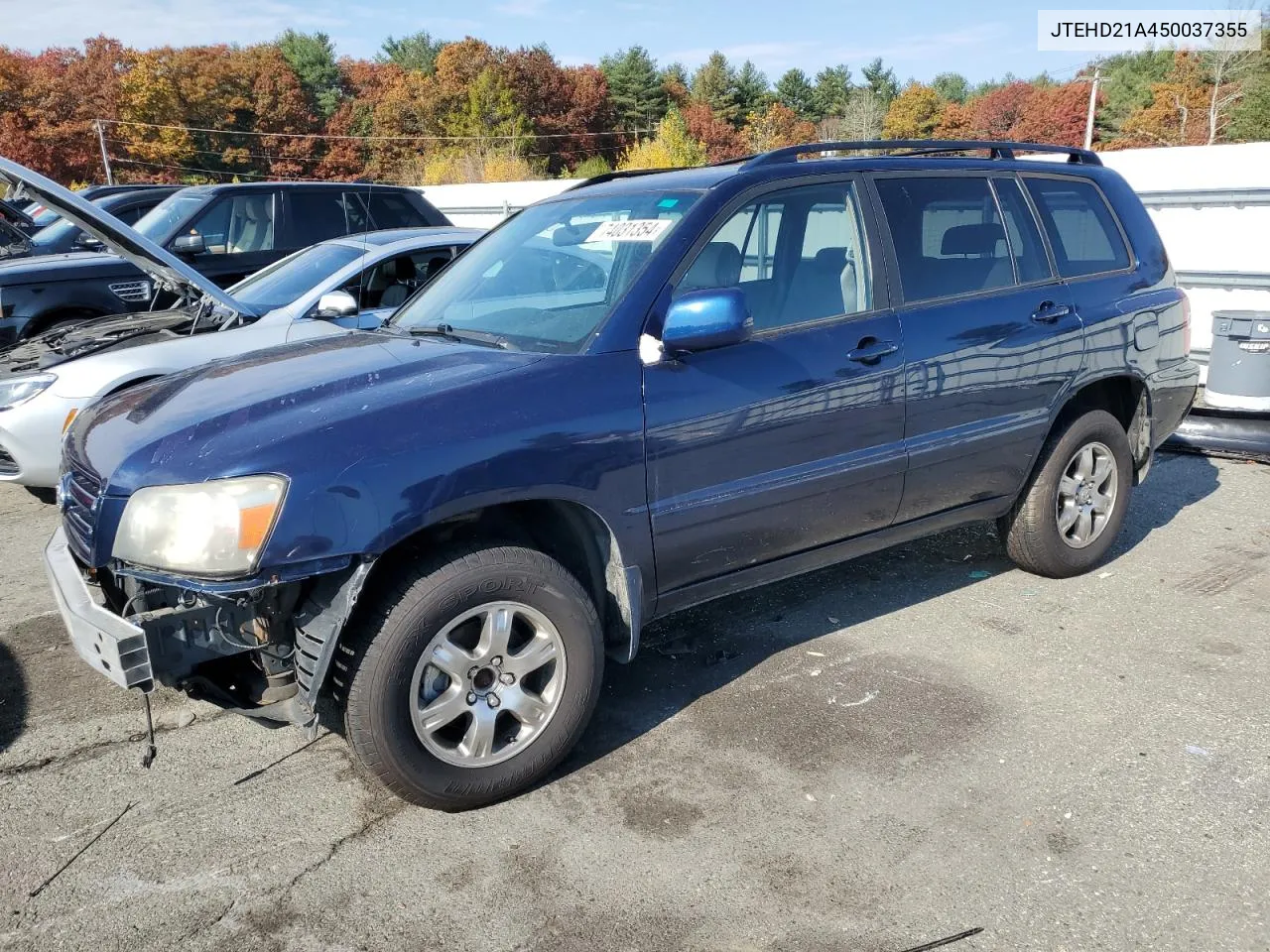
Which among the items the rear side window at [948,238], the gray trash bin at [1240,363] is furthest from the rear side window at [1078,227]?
the gray trash bin at [1240,363]

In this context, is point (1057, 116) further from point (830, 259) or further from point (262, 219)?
point (830, 259)

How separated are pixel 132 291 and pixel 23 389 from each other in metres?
3.14

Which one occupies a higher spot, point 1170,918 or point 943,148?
point 943,148

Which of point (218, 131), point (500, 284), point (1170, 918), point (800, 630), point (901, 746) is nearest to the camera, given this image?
point (1170, 918)

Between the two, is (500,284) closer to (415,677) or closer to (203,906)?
(415,677)

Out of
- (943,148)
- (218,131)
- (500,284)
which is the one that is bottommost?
(500,284)

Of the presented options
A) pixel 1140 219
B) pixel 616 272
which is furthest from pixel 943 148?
pixel 616 272

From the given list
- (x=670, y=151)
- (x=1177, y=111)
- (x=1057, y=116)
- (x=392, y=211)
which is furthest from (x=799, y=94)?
(x=392, y=211)

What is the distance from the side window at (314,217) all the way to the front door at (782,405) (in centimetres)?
689

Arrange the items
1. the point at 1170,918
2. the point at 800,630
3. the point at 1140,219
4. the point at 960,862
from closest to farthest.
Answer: the point at 1170,918
the point at 960,862
the point at 800,630
the point at 1140,219

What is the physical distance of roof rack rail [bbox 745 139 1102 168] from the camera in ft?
12.6

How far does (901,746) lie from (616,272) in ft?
6.17

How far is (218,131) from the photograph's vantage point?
64.0 meters

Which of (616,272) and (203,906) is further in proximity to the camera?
(616,272)
